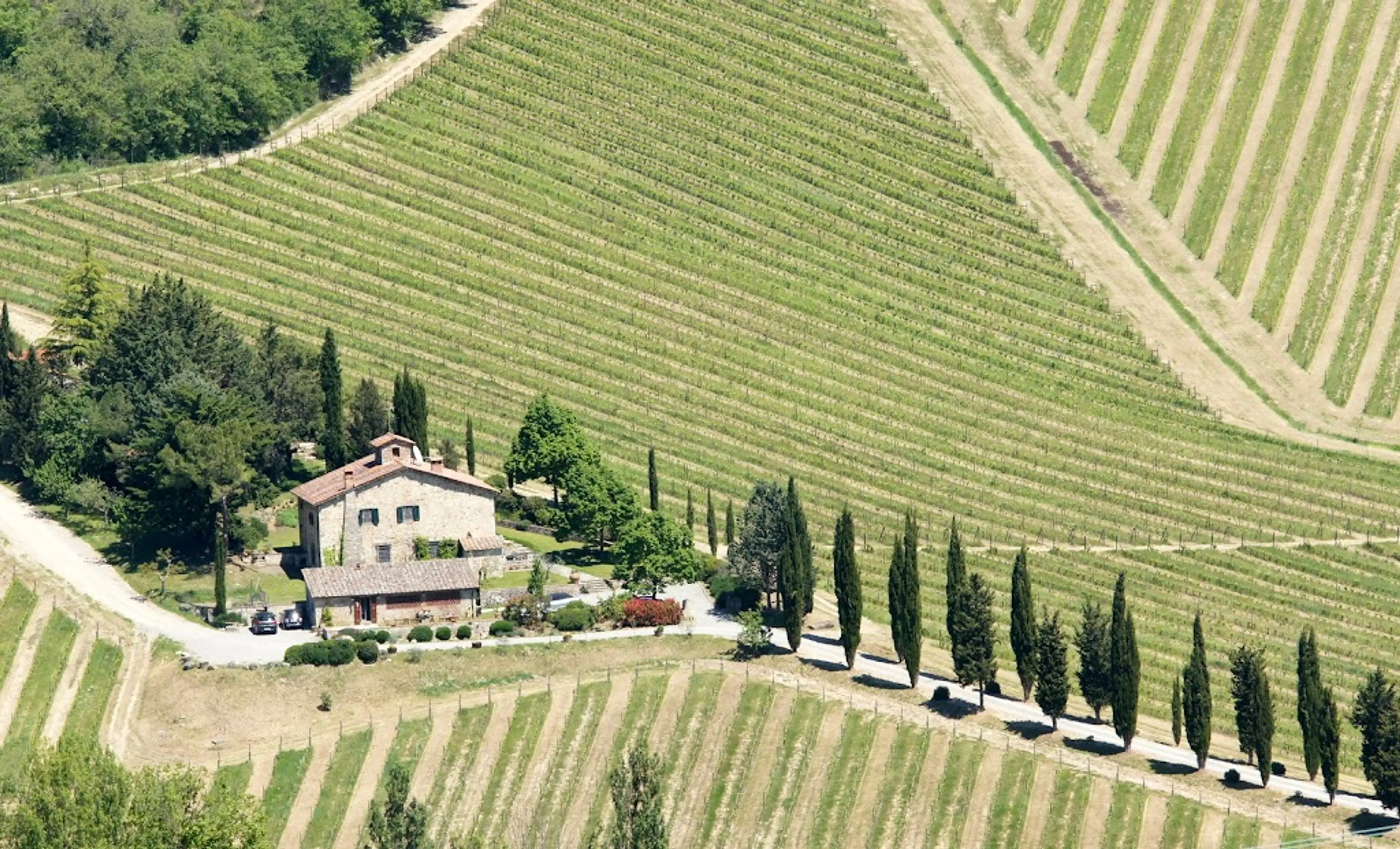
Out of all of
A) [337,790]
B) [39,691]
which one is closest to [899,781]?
[337,790]

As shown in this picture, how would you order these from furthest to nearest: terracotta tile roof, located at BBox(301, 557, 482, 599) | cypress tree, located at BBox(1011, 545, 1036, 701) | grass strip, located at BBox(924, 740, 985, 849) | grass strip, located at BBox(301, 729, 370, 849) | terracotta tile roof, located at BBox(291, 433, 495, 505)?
terracotta tile roof, located at BBox(291, 433, 495, 505), terracotta tile roof, located at BBox(301, 557, 482, 599), cypress tree, located at BBox(1011, 545, 1036, 701), grass strip, located at BBox(301, 729, 370, 849), grass strip, located at BBox(924, 740, 985, 849)

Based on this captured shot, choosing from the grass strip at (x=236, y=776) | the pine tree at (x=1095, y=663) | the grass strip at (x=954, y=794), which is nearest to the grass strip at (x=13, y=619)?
the grass strip at (x=236, y=776)

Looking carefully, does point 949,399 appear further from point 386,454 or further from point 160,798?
point 160,798

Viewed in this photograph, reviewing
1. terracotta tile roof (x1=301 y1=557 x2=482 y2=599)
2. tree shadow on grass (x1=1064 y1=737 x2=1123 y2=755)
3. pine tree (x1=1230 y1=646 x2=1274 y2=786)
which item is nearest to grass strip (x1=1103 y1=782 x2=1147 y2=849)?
tree shadow on grass (x1=1064 y1=737 x2=1123 y2=755)

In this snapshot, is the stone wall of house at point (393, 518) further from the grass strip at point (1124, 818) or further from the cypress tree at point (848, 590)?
the grass strip at point (1124, 818)

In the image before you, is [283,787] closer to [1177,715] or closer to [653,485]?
[653,485]

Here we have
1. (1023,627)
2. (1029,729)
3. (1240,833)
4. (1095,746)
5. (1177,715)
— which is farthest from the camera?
(1023,627)

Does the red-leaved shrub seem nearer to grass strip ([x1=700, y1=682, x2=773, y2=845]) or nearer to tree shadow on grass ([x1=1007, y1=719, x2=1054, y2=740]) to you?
grass strip ([x1=700, y1=682, x2=773, y2=845])
